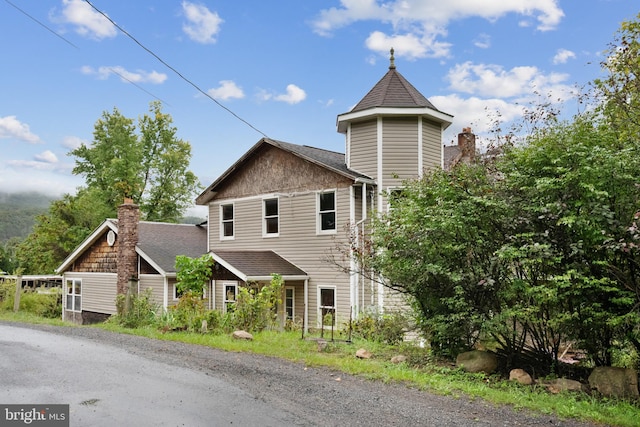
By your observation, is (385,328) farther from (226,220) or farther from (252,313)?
(226,220)

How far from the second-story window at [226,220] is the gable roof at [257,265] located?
272 centimetres

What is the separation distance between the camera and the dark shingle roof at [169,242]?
64.7 feet

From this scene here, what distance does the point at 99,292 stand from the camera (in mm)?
22266

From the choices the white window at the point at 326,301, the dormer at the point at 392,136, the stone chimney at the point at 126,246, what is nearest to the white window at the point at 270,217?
the white window at the point at 326,301

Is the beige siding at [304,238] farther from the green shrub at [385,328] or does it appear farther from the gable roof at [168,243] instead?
the green shrub at [385,328]

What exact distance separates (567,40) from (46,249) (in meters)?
36.8

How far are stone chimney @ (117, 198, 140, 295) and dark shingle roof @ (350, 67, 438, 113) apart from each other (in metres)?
9.67

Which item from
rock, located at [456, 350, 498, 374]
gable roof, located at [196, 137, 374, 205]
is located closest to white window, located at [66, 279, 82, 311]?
gable roof, located at [196, 137, 374, 205]

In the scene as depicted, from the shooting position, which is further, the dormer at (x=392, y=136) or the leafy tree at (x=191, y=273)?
the dormer at (x=392, y=136)

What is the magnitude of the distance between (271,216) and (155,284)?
18.1ft

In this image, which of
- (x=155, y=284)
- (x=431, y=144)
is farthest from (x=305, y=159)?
(x=155, y=284)

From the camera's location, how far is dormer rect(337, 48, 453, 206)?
55.3ft

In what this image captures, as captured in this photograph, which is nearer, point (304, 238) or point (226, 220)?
point (304, 238)

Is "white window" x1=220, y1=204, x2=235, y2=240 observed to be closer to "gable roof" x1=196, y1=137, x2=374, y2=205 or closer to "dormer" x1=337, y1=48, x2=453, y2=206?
"gable roof" x1=196, y1=137, x2=374, y2=205
